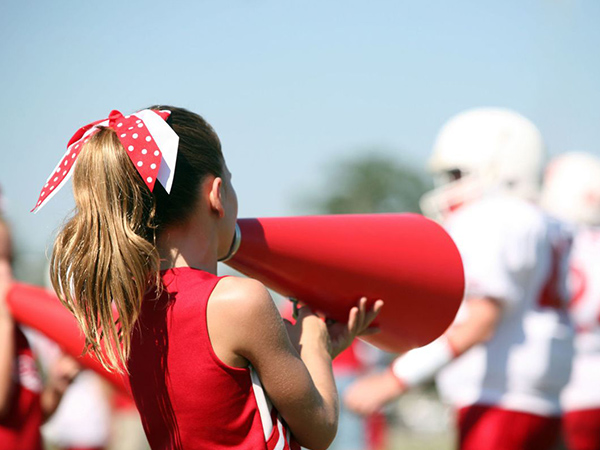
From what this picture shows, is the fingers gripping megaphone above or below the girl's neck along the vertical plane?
below

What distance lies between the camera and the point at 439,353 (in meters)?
3.36

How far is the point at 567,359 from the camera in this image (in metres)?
3.52

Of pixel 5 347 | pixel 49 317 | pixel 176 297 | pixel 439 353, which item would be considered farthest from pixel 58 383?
pixel 176 297

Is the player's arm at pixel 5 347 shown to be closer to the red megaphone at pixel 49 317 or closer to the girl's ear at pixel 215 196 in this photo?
the red megaphone at pixel 49 317

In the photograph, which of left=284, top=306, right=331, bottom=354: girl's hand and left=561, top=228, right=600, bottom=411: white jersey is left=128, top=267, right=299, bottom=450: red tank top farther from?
Answer: left=561, top=228, right=600, bottom=411: white jersey

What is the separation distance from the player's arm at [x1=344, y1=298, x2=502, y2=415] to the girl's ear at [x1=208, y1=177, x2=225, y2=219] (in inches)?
75.3

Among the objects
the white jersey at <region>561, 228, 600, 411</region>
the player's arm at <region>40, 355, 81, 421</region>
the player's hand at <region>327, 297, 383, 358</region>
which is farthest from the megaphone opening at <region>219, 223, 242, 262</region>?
the white jersey at <region>561, 228, 600, 411</region>

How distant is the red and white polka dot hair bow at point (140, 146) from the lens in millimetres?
1478

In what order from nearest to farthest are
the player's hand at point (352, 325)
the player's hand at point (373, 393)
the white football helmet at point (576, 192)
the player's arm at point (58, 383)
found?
the player's hand at point (352, 325)
the player's arm at point (58, 383)
the player's hand at point (373, 393)
the white football helmet at point (576, 192)

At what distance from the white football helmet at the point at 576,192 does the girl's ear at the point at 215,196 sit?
4.08 meters

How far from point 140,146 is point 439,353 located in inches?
86.4

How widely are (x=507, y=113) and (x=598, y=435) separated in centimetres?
186

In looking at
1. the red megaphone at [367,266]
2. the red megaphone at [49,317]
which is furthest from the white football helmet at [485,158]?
the red megaphone at [49,317]

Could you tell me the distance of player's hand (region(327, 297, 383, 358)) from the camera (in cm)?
183
